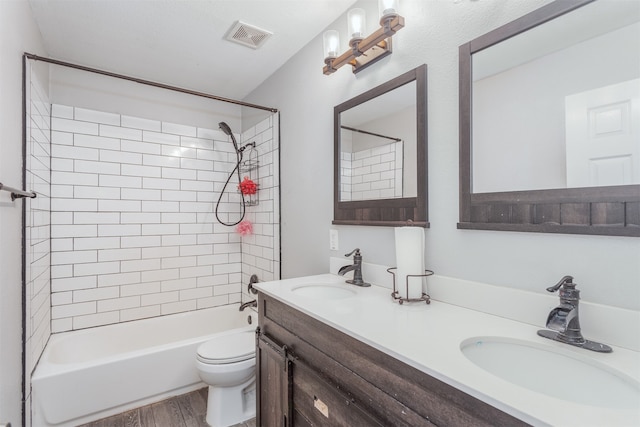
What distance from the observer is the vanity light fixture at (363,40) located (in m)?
1.26

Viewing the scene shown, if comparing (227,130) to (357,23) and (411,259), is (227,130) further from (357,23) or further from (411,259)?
(411,259)

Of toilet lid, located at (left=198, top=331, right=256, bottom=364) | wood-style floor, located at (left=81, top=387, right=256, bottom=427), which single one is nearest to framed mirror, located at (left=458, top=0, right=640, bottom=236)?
toilet lid, located at (left=198, top=331, right=256, bottom=364)

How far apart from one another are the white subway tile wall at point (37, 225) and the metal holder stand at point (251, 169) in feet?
4.63

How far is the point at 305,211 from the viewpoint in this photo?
6.86 feet

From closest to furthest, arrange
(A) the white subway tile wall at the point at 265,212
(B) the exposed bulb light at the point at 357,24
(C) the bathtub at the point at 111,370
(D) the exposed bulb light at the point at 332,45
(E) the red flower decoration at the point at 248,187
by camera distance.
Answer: (B) the exposed bulb light at the point at 357,24 → (D) the exposed bulb light at the point at 332,45 → (C) the bathtub at the point at 111,370 → (A) the white subway tile wall at the point at 265,212 → (E) the red flower decoration at the point at 248,187

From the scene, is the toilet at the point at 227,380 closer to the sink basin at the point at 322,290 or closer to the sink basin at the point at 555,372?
the sink basin at the point at 322,290

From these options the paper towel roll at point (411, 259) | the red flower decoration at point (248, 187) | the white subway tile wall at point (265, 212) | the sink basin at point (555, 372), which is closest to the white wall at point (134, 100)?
the white subway tile wall at point (265, 212)

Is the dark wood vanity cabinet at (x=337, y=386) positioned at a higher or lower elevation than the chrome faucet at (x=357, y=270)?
lower

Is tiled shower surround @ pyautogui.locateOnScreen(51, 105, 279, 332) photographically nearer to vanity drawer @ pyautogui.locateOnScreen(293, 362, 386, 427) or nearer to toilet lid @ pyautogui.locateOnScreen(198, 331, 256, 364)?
toilet lid @ pyautogui.locateOnScreen(198, 331, 256, 364)

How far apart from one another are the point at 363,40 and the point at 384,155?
0.55 m

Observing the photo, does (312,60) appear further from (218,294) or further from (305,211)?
(218,294)

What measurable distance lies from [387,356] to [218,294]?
7.86 ft

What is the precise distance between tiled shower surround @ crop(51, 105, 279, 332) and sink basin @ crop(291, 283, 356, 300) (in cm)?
86

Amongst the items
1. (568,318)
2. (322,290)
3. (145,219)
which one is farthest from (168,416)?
(568,318)
